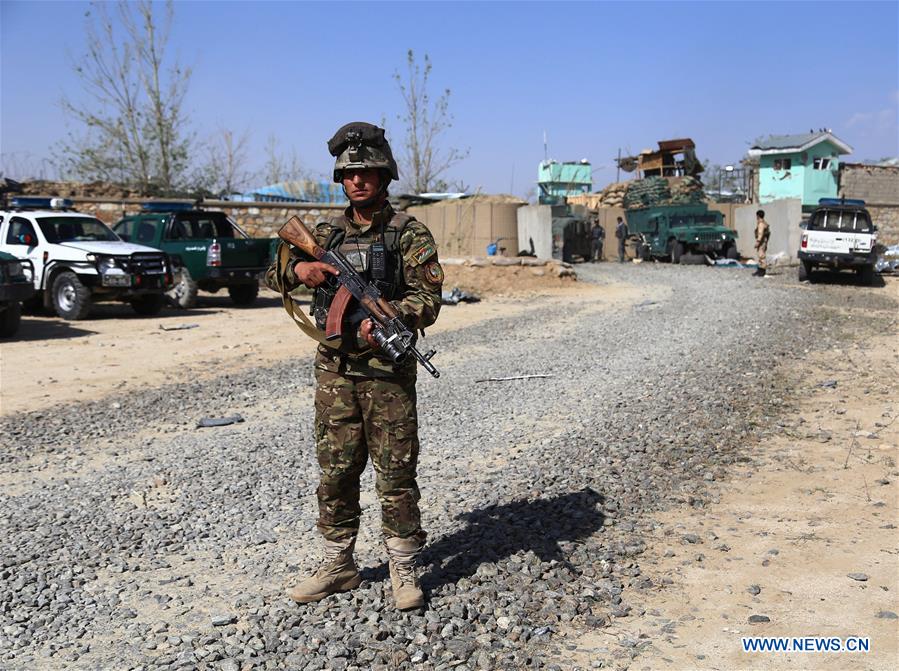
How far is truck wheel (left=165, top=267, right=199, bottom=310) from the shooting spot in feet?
49.4

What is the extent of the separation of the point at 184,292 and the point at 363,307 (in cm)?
1274

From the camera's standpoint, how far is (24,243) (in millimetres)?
13547

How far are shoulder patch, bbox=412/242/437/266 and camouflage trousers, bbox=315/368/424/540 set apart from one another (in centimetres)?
47

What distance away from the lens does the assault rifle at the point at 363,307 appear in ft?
10.2

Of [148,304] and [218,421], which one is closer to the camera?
[218,421]

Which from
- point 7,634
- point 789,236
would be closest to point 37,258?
point 7,634

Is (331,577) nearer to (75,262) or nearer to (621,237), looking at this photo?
(75,262)

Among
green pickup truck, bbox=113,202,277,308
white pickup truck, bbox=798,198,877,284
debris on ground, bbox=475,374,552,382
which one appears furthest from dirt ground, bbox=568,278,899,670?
white pickup truck, bbox=798,198,877,284

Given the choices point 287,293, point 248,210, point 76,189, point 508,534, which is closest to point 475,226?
point 248,210

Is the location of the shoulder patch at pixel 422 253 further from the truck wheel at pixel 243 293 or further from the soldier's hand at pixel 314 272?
the truck wheel at pixel 243 293

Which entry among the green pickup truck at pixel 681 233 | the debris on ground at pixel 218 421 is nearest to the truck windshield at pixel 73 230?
the debris on ground at pixel 218 421

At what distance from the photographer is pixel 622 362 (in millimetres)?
9094

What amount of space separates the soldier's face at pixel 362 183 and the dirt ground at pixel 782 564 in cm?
187

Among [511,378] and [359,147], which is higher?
[359,147]
